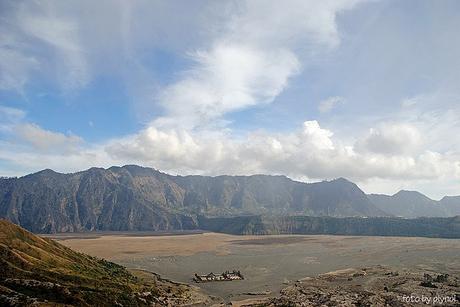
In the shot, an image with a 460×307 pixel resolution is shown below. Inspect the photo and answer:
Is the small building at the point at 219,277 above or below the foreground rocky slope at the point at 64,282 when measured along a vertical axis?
below

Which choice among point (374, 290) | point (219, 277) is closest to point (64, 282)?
point (219, 277)

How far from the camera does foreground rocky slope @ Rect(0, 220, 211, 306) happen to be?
77062 millimetres

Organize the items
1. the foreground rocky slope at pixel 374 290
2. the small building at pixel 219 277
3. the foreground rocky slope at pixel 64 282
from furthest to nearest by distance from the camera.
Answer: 1. the small building at pixel 219 277
2. the foreground rocky slope at pixel 374 290
3. the foreground rocky slope at pixel 64 282

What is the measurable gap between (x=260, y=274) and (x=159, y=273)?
35820mm

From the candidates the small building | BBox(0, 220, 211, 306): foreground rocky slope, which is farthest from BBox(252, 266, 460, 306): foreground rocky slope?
BBox(0, 220, 211, 306): foreground rocky slope

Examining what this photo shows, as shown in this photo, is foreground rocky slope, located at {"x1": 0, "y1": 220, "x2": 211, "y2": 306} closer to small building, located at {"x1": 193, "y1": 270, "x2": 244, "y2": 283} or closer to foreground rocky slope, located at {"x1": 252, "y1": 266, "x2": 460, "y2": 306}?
small building, located at {"x1": 193, "y1": 270, "x2": 244, "y2": 283}

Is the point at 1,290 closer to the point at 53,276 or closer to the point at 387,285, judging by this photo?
the point at 53,276

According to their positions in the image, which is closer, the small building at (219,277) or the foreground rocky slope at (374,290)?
the foreground rocky slope at (374,290)

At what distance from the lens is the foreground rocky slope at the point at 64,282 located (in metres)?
77.1

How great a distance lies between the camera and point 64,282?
288 feet

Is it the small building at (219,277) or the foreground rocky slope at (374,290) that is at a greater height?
the foreground rocky slope at (374,290)

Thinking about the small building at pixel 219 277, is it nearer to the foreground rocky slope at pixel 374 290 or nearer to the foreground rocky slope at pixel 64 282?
the foreground rocky slope at pixel 64 282

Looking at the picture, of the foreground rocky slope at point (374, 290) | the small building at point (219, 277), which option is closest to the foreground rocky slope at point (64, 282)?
the small building at point (219, 277)

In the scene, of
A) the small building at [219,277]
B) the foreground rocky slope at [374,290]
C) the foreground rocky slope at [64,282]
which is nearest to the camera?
the foreground rocky slope at [64,282]
